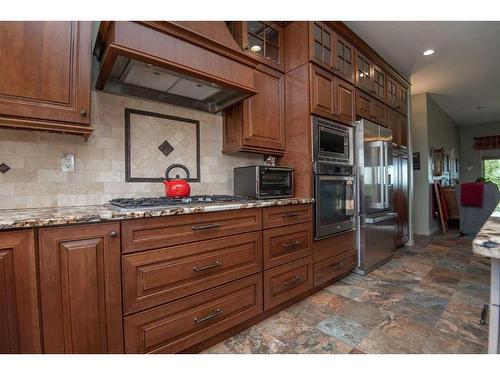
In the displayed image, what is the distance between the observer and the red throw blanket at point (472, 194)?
4.14m

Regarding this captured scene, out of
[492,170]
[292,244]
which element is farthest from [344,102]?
[492,170]

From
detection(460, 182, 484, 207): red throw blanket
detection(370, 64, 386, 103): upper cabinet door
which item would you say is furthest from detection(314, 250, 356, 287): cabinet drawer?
detection(460, 182, 484, 207): red throw blanket

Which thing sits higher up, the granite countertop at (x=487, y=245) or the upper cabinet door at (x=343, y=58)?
the upper cabinet door at (x=343, y=58)

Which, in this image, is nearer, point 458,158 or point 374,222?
point 374,222

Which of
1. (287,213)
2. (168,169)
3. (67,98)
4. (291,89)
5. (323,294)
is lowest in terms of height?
(323,294)

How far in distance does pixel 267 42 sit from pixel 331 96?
78cm

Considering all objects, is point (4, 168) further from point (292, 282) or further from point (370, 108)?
point (370, 108)

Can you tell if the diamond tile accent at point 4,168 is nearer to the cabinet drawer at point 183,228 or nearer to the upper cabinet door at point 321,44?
the cabinet drawer at point 183,228

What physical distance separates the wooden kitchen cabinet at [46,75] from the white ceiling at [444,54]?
247cm

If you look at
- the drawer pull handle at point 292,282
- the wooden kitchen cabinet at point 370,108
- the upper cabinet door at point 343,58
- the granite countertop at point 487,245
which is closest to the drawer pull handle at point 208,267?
the drawer pull handle at point 292,282
